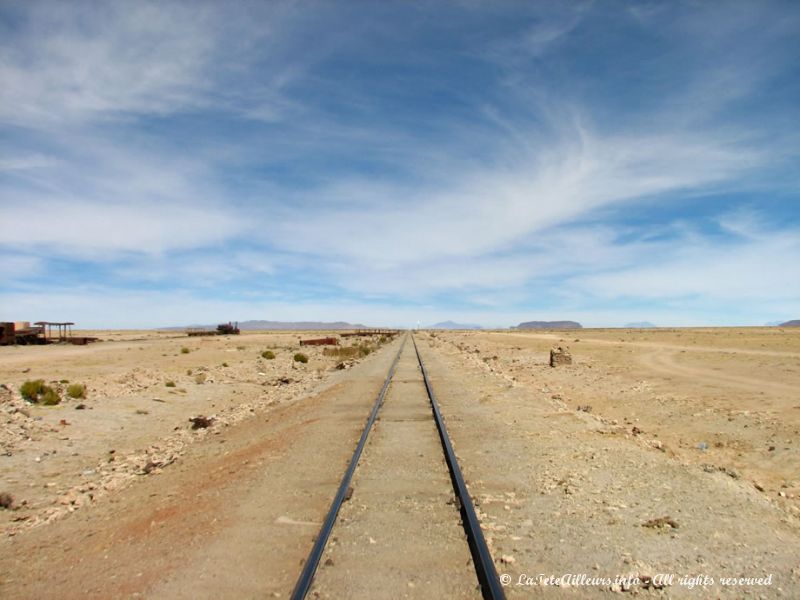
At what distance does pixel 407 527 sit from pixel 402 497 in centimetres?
102

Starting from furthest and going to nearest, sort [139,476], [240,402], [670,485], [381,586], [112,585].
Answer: [240,402] → [139,476] → [670,485] → [112,585] → [381,586]

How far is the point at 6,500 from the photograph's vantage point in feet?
25.5

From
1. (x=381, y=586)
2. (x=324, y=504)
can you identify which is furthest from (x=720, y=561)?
(x=324, y=504)

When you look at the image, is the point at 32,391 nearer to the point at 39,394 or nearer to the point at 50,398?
the point at 39,394

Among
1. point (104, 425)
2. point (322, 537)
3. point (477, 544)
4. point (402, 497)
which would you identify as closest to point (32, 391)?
point (104, 425)

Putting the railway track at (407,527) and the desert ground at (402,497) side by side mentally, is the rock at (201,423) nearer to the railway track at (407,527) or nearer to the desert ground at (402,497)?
the desert ground at (402,497)

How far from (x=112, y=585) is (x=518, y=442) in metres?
7.18

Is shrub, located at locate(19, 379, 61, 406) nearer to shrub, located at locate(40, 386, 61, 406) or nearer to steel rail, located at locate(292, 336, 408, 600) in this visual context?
shrub, located at locate(40, 386, 61, 406)

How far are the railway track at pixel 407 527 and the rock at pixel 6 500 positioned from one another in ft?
16.0

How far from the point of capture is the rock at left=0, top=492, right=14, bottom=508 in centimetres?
771

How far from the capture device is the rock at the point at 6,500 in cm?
771

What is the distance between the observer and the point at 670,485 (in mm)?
7484

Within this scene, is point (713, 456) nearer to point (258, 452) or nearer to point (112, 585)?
point (258, 452)

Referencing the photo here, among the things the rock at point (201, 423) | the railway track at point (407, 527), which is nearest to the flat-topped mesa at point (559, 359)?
the rock at point (201, 423)
